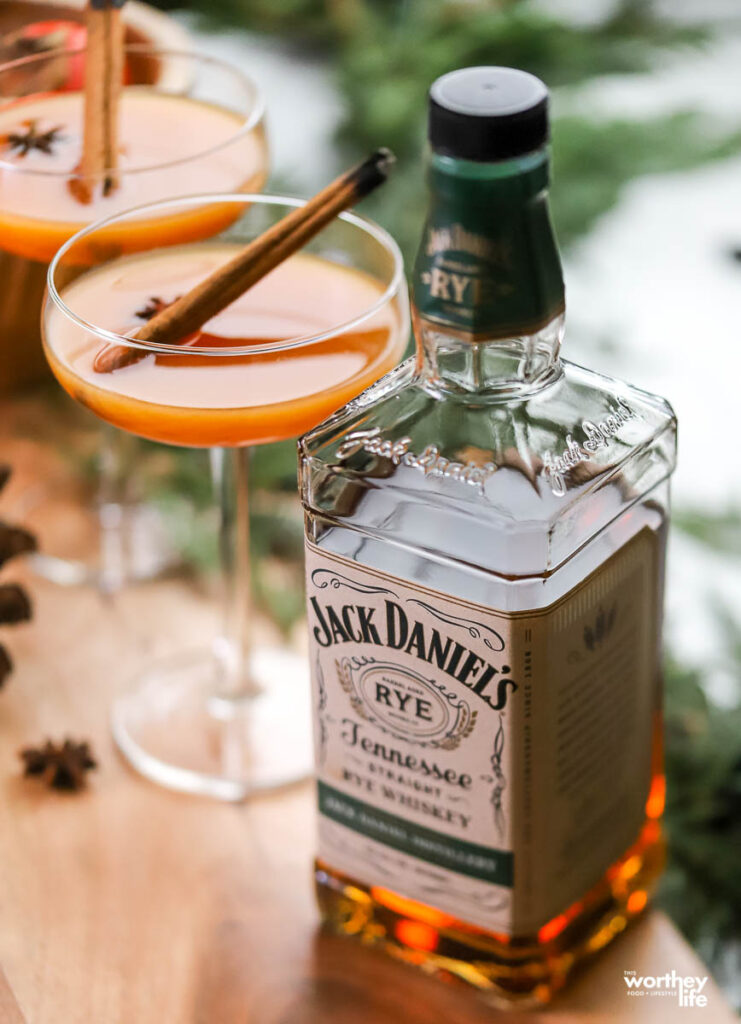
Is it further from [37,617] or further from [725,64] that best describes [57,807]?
[725,64]

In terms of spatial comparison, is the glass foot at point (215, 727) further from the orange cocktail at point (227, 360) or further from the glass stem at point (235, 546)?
the orange cocktail at point (227, 360)

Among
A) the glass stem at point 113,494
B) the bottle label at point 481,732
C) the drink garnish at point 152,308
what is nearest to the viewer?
the bottle label at point 481,732

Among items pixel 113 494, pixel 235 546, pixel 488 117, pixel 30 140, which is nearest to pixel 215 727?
pixel 235 546

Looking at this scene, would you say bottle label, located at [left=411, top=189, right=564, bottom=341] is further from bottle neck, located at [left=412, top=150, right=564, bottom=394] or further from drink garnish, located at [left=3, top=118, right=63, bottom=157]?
drink garnish, located at [left=3, top=118, right=63, bottom=157]

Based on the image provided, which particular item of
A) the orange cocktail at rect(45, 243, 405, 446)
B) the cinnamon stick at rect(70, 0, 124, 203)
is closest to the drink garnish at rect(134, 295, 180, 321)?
the orange cocktail at rect(45, 243, 405, 446)

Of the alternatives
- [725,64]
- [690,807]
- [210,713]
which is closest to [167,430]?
[210,713]

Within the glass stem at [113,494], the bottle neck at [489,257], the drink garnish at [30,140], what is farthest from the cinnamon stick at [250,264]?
the glass stem at [113,494]
